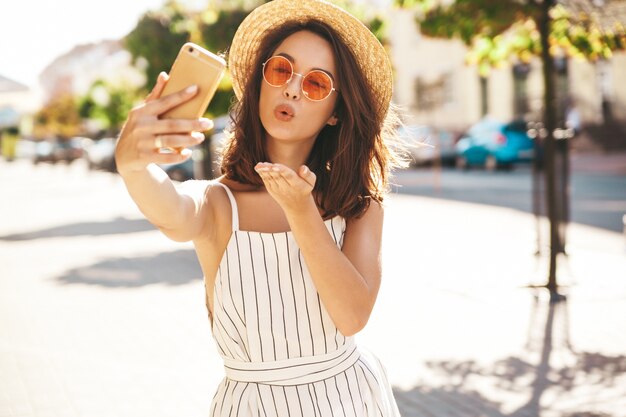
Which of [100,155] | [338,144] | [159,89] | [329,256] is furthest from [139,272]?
[100,155]

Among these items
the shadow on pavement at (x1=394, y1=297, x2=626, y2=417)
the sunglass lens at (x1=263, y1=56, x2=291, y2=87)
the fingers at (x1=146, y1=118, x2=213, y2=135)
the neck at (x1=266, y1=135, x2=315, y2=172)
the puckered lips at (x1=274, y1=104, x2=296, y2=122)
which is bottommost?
the shadow on pavement at (x1=394, y1=297, x2=626, y2=417)

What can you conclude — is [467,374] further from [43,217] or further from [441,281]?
[43,217]

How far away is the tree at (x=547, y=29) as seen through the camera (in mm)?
7551

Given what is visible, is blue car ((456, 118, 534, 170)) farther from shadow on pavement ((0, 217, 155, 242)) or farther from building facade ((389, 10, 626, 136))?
Result: shadow on pavement ((0, 217, 155, 242))

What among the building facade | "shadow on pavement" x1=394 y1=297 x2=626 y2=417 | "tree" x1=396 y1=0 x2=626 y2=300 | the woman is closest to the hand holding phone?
the woman

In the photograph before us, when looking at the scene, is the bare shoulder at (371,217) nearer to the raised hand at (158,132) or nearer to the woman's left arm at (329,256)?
the woman's left arm at (329,256)

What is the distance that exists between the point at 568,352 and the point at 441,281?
2820 mm

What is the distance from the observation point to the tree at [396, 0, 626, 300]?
755 cm

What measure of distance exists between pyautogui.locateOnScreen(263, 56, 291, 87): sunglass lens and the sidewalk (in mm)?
2983

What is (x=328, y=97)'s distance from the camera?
7.18 ft

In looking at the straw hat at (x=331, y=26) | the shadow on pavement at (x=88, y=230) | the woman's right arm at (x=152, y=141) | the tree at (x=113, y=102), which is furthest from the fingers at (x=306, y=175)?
the tree at (x=113, y=102)

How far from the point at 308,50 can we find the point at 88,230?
1365cm

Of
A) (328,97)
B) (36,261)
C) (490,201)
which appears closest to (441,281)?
(36,261)

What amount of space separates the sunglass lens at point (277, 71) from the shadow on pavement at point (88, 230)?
12.8 m
